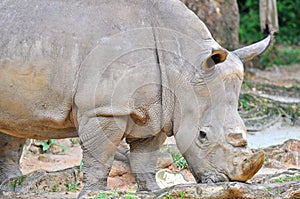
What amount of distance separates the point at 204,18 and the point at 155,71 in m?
8.32

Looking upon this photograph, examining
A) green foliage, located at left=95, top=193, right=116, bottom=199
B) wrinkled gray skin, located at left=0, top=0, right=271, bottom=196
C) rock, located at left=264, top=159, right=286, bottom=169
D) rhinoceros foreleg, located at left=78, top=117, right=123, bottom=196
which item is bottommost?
rock, located at left=264, top=159, right=286, bottom=169

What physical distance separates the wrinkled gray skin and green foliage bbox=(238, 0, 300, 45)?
16.0m

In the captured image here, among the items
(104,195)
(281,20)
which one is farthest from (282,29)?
(104,195)

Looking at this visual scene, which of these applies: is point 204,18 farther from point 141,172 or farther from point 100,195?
point 100,195

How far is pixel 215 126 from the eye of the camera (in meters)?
6.17

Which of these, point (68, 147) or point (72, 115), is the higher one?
point (72, 115)

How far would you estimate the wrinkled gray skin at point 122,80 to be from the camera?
6172 millimetres

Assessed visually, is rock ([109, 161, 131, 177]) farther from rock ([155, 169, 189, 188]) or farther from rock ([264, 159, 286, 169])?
rock ([264, 159, 286, 169])

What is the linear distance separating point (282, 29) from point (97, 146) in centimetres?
1815

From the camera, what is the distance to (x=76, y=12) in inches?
256

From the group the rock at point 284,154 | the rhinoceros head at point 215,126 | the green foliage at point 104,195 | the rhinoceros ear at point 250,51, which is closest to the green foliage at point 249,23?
the rock at point 284,154

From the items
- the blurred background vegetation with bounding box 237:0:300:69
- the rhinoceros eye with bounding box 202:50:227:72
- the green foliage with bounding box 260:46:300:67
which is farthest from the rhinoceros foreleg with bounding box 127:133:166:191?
the blurred background vegetation with bounding box 237:0:300:69

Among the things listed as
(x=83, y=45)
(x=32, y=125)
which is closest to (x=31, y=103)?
(x=32, y=125)

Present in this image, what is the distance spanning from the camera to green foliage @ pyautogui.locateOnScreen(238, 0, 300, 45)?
22.6 metres
